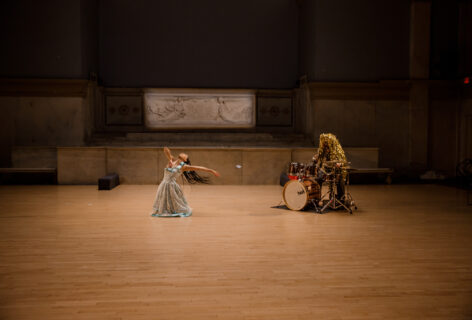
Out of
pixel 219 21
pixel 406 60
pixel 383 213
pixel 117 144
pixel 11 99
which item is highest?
pixel 219 21

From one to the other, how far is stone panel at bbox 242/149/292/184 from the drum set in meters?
3.63

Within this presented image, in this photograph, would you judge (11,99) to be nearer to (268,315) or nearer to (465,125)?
(268,315)

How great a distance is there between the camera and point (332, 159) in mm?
7539

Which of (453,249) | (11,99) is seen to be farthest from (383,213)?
(11,99)

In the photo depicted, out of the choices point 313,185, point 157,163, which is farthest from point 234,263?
point 157,163

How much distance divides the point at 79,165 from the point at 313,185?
6.62 m

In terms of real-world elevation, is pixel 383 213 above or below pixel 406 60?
below

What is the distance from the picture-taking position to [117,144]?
12.8 meters

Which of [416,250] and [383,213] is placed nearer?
[416,250]

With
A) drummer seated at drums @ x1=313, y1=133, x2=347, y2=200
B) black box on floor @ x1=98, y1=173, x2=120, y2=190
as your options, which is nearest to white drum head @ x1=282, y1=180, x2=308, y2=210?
drummer seated at drums @ x1=313, y1=133, x2=347, y2=200

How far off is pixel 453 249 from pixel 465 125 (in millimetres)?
9563

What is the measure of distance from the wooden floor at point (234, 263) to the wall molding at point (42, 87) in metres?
5.24

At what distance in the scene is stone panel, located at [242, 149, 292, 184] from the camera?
11.3 meters

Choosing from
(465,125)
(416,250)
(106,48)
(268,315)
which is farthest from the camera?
(106,48)
